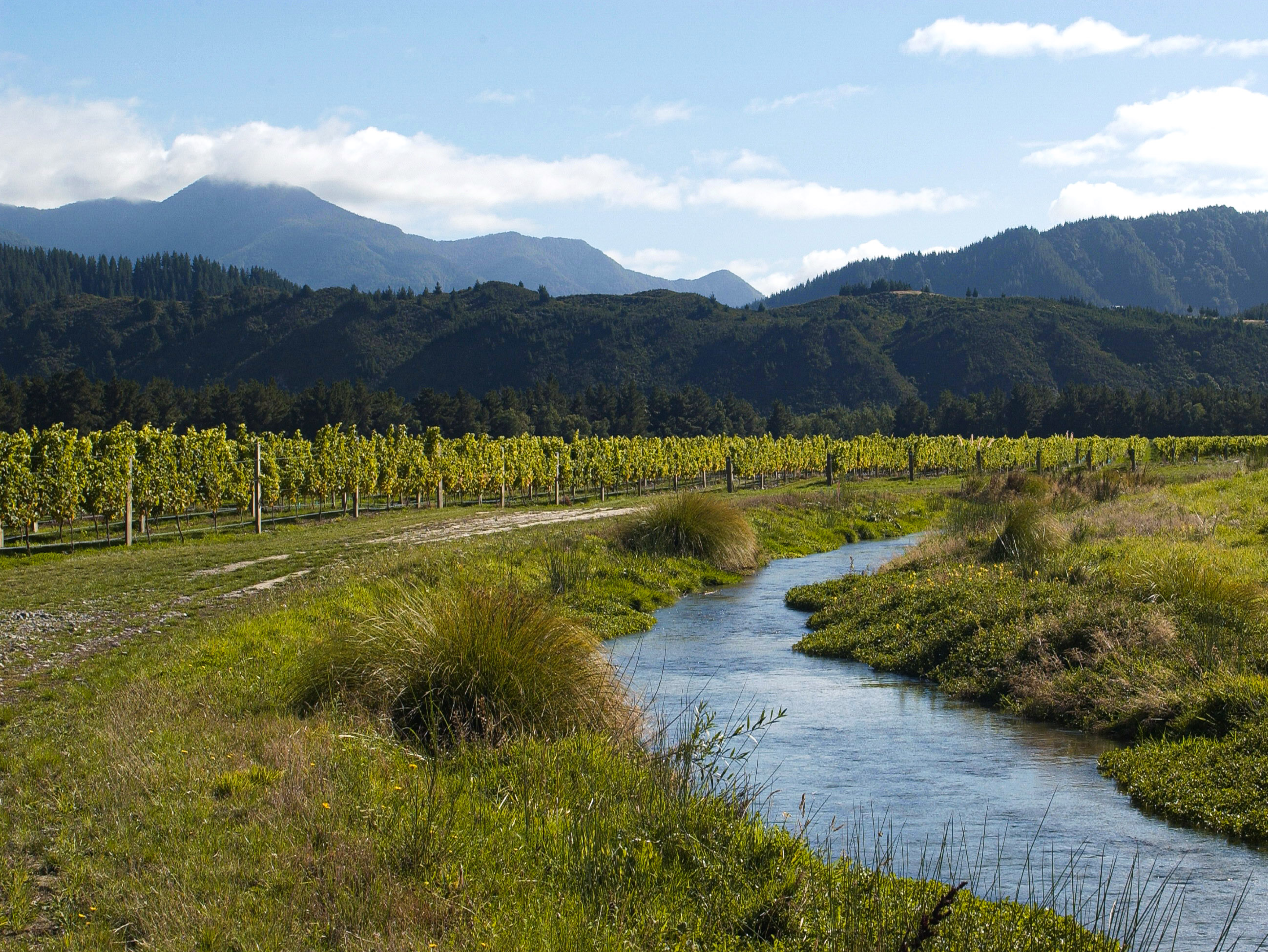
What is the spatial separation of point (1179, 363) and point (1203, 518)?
16518cm

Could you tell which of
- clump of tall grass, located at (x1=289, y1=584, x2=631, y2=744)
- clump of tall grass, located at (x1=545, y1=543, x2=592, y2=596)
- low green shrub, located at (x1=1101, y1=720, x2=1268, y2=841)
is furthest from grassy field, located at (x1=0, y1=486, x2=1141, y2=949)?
clump of tall grass, located at (x1=545, y1=543, x2=592, y2=596)

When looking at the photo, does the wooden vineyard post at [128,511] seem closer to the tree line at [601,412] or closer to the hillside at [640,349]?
the tree line at [601,412]

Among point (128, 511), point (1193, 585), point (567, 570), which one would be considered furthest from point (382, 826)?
point (128, 511)

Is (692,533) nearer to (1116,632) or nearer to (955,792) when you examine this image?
(1116,632)

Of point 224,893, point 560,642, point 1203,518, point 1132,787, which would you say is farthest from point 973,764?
point 1203,518

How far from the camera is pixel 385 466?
5072 centimetres

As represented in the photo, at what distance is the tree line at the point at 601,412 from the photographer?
84.1 meters

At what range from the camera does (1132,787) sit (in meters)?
8.95

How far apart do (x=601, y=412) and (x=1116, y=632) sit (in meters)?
115

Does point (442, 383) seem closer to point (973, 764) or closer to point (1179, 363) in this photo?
point (1179, 363)

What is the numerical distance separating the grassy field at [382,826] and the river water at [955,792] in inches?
28.3

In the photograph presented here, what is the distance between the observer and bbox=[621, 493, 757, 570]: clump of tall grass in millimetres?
25594

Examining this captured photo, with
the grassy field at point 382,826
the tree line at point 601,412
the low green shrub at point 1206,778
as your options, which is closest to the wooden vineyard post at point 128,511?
the grassy field at point 382,826

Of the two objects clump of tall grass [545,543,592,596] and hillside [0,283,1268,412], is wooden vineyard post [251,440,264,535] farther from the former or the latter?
hillside [0,283,1268,412]
